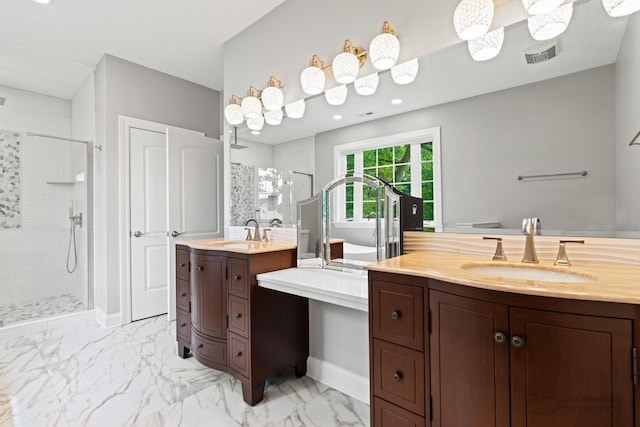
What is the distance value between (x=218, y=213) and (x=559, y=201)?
307 centimetres

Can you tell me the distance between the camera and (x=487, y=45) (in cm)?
140

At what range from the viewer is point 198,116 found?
12.2ft

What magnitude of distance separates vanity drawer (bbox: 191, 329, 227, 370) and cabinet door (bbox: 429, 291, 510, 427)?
1.35 meters

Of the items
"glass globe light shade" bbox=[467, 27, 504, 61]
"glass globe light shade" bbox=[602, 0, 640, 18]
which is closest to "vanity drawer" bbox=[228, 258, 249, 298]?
"glass globe light shade" bbox=[467, 27, 504, 61]

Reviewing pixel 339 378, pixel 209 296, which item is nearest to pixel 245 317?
pixel 209 296

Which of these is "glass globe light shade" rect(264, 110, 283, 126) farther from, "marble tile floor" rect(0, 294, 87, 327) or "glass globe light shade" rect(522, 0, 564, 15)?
"marble tile floor" rect(0, 294, 87, 327)

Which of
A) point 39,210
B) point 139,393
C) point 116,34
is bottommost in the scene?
point 139,393

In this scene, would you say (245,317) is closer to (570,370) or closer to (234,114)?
(570,370)

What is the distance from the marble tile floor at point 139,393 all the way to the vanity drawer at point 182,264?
625mm

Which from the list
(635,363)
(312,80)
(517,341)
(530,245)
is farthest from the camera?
(312,80)

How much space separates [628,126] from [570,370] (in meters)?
0.93

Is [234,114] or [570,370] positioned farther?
[234,114]

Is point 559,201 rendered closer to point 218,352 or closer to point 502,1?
point 502,1

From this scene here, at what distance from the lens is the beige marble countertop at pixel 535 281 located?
0.76 m
